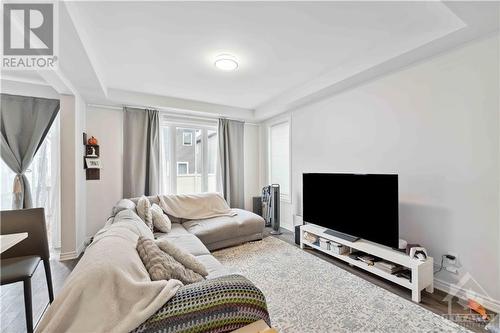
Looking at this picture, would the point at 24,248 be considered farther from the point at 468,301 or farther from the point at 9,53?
the point at 468,301

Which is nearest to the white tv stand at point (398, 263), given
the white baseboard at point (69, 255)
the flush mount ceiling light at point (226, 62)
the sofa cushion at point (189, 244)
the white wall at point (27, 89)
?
the sofa cushion at point (189, 244)

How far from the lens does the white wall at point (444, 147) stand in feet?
6.28

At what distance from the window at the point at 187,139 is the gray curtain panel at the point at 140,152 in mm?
556

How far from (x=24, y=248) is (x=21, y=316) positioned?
1.85ft

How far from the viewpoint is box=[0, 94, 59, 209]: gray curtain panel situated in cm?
289

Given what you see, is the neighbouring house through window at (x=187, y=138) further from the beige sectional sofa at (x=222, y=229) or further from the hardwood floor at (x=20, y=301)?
the hardwood floor at (x=20, y=301)

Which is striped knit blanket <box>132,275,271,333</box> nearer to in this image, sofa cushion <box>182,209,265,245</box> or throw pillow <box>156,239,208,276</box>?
throw pillow <box>156,239,208,276</box>

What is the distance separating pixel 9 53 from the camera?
2076mm

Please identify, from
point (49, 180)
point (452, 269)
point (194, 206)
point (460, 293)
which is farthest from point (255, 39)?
point (49, 180)

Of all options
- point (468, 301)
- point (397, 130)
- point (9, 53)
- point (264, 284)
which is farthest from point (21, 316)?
point (397, 130)

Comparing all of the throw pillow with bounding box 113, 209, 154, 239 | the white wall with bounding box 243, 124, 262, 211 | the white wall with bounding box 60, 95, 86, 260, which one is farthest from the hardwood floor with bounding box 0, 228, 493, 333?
the white wall with bounding box 243, 124, 262, 211

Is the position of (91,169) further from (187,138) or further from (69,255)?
(187,138)

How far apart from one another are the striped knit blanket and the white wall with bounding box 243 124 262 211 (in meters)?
3.95

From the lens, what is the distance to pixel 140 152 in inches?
154
